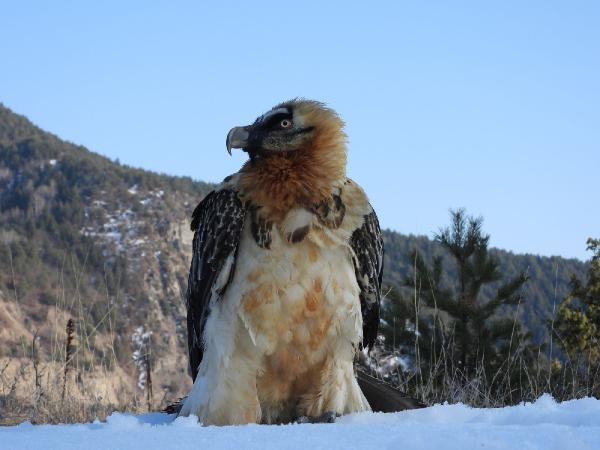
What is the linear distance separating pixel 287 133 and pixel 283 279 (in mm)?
1061

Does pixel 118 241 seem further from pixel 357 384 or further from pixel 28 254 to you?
pixel 357 384

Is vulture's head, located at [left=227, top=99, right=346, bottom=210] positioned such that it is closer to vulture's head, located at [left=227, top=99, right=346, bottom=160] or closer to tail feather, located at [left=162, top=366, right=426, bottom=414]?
vulture's head, located at [left=227, top=99, right=346, bottom=160]

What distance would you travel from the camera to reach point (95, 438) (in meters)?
3.08

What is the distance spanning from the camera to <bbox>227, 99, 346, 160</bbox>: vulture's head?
5.15 meters

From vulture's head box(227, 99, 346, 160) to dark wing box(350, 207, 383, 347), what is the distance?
63cm

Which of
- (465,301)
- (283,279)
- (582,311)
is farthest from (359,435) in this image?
(582,311)

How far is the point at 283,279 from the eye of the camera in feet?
15.7

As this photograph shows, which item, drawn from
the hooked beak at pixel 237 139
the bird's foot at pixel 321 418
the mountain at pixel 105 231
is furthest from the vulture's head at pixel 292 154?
the mountain at pixel 105 231

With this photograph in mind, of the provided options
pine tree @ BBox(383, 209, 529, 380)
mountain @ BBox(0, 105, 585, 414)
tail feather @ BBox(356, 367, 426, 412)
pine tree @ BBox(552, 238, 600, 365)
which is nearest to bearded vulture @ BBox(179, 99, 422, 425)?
tail feather @ BBox(356, 367, 426, 412)

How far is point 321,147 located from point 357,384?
1669 mm

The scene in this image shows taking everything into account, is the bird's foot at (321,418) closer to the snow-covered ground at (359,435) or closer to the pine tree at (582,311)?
the snow-covered ground at (359,435)

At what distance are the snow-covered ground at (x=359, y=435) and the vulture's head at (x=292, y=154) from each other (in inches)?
71.7

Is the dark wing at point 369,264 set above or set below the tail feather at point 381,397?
above

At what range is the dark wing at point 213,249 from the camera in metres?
5.01
